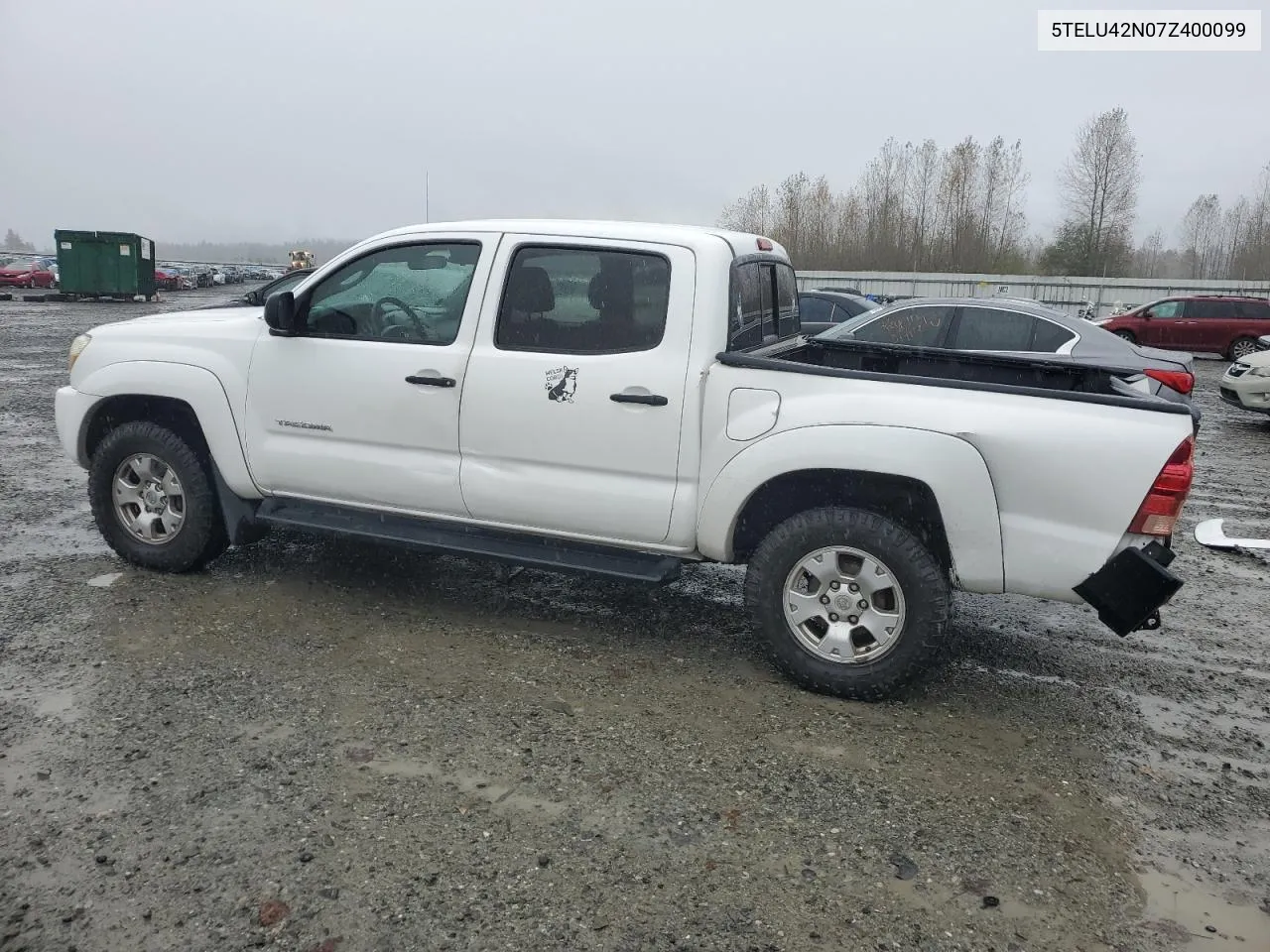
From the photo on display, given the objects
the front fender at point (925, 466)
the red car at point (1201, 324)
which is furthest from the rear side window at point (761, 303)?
the red car at point (1201, 324)

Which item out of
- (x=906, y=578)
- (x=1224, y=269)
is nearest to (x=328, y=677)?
(x=906, y=578)

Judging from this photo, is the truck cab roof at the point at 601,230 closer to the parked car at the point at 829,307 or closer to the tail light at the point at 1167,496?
the tail light at the point at 1167,496

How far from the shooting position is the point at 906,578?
411 centimetres

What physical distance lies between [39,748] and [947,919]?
3.18 meters

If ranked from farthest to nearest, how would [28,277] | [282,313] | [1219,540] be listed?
1. [28,277]
2. [1219,540]
3. [282,313]

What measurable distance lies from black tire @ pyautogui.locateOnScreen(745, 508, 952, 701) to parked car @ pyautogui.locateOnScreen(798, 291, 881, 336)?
9.09 m

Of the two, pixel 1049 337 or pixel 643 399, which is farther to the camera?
pixel 1049 337

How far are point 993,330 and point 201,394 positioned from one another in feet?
27.2

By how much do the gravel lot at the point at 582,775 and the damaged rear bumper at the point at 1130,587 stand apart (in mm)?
350

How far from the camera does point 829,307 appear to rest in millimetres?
13492

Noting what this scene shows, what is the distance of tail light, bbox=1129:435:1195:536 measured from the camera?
12.4 ft

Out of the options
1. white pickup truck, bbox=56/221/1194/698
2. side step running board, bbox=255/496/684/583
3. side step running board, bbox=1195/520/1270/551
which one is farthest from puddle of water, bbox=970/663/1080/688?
side step running board, bbox=1195/520/1270/551

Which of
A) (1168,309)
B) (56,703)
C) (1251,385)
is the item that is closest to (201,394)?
(56,703)

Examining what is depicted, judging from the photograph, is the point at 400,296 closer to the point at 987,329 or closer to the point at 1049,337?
the point at 987,329
